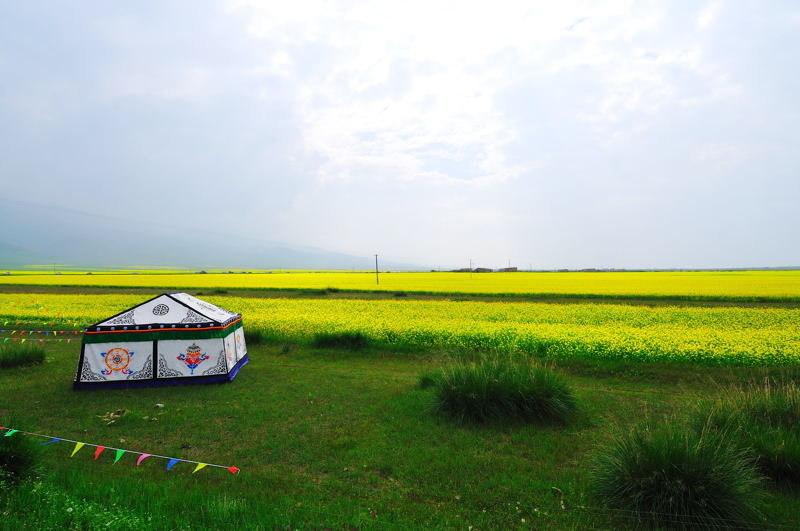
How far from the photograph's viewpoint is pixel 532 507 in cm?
469

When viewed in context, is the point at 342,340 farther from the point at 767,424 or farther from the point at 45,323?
the point at 45,323

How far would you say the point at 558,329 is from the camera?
1533cm

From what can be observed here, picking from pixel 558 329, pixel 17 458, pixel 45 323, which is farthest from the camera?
pixel 45 323

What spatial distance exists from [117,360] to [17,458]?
606 centimetres

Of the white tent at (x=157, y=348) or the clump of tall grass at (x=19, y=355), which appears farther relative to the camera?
the clump of tall grass at (x=19, y=355)

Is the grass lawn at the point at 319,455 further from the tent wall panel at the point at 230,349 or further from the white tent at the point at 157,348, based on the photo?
the tent wall panel at the point at 230,349

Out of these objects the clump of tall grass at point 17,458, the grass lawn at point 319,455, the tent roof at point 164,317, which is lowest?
the grass lawn at point 319,455

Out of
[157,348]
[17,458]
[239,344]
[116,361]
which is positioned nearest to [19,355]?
[116,361]

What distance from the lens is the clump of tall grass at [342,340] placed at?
47.9 ft

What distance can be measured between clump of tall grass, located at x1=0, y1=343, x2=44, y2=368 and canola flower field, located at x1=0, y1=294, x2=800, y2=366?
6.35 m

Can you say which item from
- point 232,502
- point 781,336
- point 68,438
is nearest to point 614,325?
point 781,336

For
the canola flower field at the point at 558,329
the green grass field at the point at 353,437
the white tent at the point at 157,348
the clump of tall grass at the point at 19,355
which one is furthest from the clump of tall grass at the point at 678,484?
the clump of tall grass at the point at 19,355

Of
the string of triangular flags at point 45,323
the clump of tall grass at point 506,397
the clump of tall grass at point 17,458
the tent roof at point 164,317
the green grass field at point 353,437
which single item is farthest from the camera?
the string of triangular flags at point 45,323

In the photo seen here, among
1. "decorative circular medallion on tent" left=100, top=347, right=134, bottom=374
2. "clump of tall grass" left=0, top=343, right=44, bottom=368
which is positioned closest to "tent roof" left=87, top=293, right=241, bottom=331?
"decorative circular medallion on tent" left=100, top=347, right=134, bottom=374
